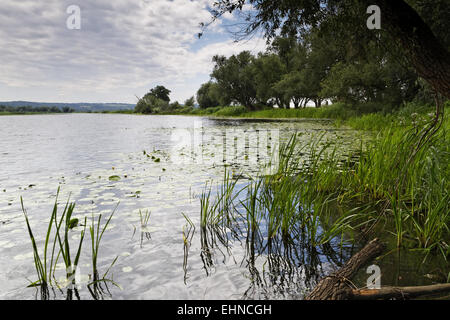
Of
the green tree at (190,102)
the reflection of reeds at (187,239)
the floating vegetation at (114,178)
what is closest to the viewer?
the reflection of reeds at (187,239)

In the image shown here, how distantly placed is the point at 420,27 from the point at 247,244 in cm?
346

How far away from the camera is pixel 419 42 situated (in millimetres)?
3539

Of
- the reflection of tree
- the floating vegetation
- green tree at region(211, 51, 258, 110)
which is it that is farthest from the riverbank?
green tree at region(211, 51, 258, 110)

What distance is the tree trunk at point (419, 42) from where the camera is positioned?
353 cm

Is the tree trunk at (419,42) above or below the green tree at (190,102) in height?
below

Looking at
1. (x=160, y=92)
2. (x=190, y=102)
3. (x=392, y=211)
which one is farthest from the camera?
(x=160, y=92)

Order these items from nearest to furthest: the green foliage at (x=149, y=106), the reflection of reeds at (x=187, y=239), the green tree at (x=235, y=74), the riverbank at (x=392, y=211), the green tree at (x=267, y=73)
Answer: the riverbank at (x=392, y=211) → the reflection of reeds at (x=187, y=239) → the green tree at (x=267, y=73) → the green tree at (x=235, y=74) → the green foliage at (x=149, y=106)

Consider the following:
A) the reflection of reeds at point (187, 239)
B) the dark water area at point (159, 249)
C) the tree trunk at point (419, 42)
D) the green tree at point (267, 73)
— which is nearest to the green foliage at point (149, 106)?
the green tree at point (267, 73)

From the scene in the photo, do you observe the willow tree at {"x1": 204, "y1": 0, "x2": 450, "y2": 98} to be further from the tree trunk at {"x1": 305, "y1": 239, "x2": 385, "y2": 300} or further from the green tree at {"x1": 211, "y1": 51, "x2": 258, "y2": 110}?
the green tree at {"x1": 211, "y1": 51, "x2": 258, "y2": 110}

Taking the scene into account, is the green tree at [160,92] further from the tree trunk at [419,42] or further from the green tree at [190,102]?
the tree trunk at [419,42]

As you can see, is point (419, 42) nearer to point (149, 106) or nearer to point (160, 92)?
point (149, 106)

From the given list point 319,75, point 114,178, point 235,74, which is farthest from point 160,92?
point 114,178

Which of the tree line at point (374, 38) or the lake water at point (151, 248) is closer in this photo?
the lake water at point (151, 248)
